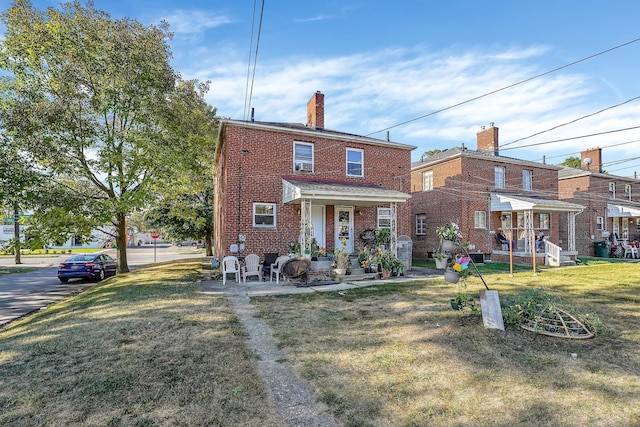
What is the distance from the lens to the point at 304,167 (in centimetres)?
1534

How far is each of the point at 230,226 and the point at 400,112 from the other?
8237mm

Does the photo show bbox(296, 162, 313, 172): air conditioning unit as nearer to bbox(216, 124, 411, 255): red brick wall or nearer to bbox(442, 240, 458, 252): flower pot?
bbox(216, 124, 411, 255): red brick wall

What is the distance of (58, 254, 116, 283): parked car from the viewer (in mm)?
15406

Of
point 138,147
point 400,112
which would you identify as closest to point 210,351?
point 400,112

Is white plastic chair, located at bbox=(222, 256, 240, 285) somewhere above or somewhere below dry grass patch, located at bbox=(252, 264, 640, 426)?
above

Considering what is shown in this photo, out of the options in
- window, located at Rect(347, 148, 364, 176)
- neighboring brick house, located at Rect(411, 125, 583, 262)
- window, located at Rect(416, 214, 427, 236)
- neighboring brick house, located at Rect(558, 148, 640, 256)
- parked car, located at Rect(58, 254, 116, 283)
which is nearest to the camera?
parked car, located at Rect(58, 254, 116, 283)

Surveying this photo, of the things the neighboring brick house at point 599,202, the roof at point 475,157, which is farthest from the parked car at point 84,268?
the neighboring brick house at point 599,202

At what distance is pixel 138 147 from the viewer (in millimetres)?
14016

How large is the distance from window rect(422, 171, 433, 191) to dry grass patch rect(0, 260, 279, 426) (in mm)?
18306

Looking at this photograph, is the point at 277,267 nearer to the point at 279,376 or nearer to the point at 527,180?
the point at 279,376

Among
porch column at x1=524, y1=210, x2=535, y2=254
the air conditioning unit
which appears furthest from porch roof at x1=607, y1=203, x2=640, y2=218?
the air conditioning unit

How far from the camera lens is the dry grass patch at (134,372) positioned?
11.0ft

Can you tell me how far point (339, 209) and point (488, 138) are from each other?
46.2ft

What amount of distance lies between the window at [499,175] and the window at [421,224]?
5.10 meters
